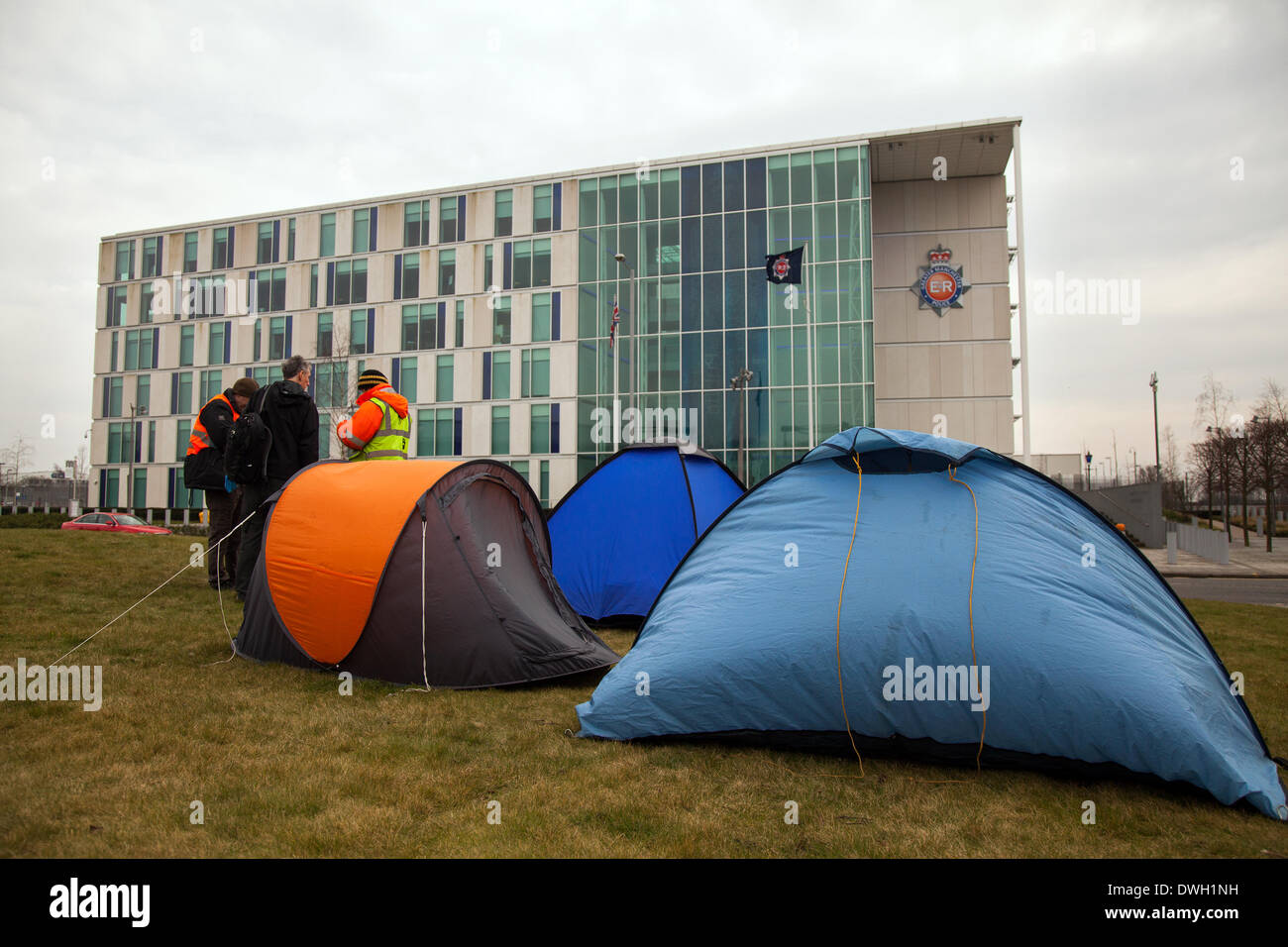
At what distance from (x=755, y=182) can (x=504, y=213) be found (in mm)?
12034

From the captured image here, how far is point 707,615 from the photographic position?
4918 millimetres

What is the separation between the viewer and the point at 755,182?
3556 centimetres

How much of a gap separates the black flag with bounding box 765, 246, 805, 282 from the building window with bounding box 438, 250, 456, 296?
18821mm

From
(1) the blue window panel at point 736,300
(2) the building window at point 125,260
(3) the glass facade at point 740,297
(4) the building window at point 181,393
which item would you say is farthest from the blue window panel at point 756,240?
(2) the building window at point 125,260

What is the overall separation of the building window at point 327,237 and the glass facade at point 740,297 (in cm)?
1333

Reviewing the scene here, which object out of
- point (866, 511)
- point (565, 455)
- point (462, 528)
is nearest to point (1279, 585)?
point (866, 511)

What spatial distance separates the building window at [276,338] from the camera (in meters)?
41.7

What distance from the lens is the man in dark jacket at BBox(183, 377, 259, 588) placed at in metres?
8.40

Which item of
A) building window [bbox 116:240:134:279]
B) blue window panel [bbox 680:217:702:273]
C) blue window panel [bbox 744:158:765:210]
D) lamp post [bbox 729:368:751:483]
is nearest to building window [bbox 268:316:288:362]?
building window [bbox 116:240:134:279]

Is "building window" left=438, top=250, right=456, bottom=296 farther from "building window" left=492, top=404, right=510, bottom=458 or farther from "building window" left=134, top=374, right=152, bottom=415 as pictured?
"building window" left=134, top=374, right=152, bottom=415

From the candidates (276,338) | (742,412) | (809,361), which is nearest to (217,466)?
(742,412)

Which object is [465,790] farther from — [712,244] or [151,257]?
[151,257]
